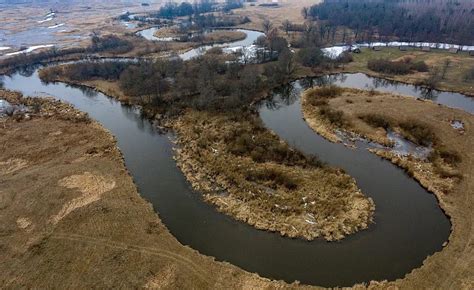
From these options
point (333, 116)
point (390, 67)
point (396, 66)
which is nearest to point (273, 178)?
point (333, 116)

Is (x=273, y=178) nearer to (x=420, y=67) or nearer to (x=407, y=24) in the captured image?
(x=420, y=67)

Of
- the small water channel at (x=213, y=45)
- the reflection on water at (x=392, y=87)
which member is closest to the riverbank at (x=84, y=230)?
the reflection on water at (x=392, y=87)

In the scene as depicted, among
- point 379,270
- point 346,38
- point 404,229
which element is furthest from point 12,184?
point 346,38

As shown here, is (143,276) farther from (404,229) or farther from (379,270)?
(404,229)

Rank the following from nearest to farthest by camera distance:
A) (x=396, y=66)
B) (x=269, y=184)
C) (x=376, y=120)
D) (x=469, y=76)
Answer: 1. (x=269, y=184)
2. (x=376, y=120)
3. (x=469, y=76)
4. (x=396, y=66)

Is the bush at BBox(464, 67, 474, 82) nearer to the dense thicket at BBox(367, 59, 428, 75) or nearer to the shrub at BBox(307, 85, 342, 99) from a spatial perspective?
the dense thicket at BBox(367, 59, 428, 75)

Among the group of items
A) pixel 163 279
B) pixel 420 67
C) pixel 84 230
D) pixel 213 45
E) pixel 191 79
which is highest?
pixel 191 79

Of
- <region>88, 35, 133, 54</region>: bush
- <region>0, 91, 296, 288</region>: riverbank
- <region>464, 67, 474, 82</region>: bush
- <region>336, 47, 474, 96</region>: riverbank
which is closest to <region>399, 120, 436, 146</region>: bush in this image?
<region>336, 47, 474, 96</region>: riverbank
